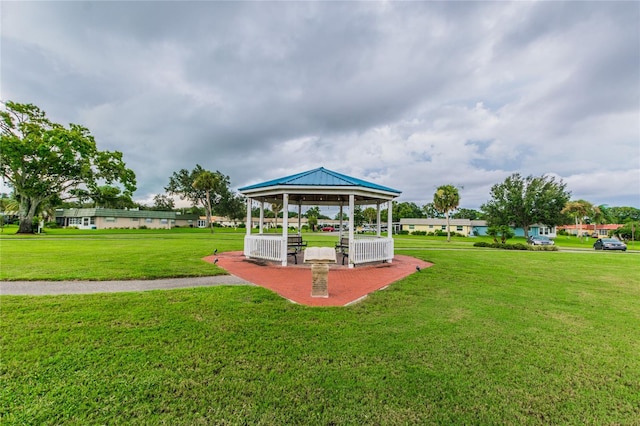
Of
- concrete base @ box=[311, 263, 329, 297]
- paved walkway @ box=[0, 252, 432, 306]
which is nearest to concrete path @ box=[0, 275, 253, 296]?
paved walkway @ box=[0, 252, 432, 306]

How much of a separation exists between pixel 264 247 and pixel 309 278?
3.45 metres

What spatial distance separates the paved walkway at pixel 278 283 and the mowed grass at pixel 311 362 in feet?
2.16

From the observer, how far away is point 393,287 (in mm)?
7039

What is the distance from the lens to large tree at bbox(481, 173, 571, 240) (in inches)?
1641

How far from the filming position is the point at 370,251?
10438 mm

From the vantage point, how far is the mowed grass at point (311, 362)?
2.47m

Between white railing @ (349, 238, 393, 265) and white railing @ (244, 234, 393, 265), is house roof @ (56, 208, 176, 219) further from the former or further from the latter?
white railing @ (349, 238, 393, 265)

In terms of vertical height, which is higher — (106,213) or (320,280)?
(106,213)

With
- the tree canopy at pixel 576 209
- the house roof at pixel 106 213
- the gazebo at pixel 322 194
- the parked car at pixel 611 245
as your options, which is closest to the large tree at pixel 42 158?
the house roof at pixel 106 213

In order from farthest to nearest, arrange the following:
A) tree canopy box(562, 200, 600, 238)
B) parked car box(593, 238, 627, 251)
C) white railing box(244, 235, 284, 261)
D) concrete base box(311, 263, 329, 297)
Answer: tree canopy box(562, 200, 600, 238)
parked car box(593, 238, 627, 251)
white railing box(244, 235, 284, 261)
concrete base box(311, 263, 329, 297)

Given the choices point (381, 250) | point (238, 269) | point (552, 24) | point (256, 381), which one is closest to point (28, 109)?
point (238, 269)

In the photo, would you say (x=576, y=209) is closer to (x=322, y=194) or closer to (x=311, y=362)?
(x=322, y=194)

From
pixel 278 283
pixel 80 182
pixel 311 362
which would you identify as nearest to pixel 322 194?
pixel 278 283

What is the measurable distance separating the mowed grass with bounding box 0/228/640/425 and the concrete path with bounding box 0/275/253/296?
2.39ft
